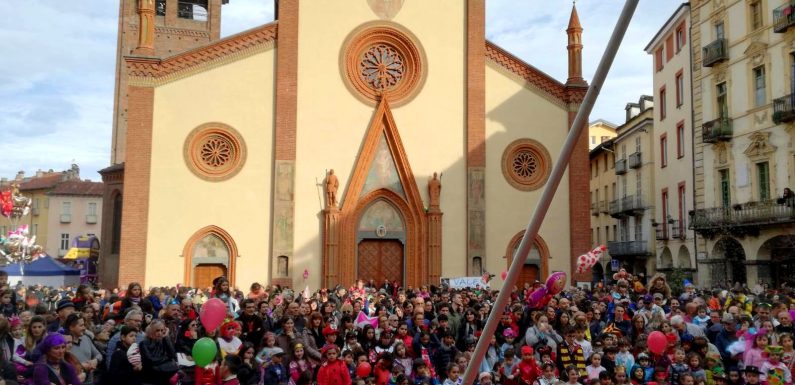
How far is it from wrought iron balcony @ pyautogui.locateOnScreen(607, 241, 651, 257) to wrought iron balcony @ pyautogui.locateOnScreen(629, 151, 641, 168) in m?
4.46

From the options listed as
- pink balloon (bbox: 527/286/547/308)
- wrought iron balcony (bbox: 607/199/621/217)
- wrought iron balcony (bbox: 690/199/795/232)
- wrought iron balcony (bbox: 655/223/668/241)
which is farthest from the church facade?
wrought iron balcony (bbox: 607/199/621/217)

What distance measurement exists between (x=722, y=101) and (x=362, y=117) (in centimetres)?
1605

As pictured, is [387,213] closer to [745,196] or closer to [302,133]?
[302,133]

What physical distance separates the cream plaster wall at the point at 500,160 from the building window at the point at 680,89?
34.2 feet

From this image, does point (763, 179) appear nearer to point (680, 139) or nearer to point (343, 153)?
point (680, 139)

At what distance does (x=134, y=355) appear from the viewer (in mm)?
7801

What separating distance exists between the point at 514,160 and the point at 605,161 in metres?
25.3

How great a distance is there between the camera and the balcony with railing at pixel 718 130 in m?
29.3

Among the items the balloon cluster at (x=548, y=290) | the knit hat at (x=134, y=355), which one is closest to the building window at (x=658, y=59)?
the balloon cluster at (x=548, y=290)

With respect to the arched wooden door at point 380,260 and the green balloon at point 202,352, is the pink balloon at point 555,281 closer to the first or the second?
the green balloon at point 202,352

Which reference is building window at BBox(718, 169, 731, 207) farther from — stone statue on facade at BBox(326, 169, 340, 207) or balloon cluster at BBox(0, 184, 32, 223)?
balloon cluster at BBox(0, 184, 32, 223)

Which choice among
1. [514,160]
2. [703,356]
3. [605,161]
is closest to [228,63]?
[514,160]

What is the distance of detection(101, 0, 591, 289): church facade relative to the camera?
Answer: 24.0 metres

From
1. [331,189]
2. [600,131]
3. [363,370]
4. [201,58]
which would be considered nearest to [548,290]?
[363,370]
